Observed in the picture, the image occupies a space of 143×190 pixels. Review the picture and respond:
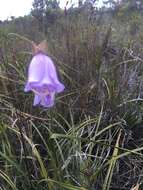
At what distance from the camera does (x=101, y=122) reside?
11.0 ft

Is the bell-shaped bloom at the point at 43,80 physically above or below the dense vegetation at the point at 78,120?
above

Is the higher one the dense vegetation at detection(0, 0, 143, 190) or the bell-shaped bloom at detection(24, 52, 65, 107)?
the bell-shaped bloom at detection(24, 52, 65, 107)

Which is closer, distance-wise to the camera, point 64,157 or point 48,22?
point 64,157

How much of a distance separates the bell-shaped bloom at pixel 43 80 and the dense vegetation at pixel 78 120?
71 cm

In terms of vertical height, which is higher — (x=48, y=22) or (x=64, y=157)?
(x=48, y=22)

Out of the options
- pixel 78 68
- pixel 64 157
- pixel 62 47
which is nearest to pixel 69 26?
pixel 62 47

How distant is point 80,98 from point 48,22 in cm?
228

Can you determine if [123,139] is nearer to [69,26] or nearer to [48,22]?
[69,26]

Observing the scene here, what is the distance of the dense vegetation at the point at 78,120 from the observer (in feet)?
9.12

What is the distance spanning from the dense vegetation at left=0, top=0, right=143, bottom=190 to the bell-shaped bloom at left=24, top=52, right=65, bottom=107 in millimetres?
714

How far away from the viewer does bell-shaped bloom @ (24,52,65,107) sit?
1.68 meters

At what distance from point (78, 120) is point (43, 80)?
1789 millimetres

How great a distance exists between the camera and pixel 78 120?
3.46 metres

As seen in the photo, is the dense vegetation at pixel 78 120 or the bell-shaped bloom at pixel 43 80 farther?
the dense vegetation at pixel 78 120
